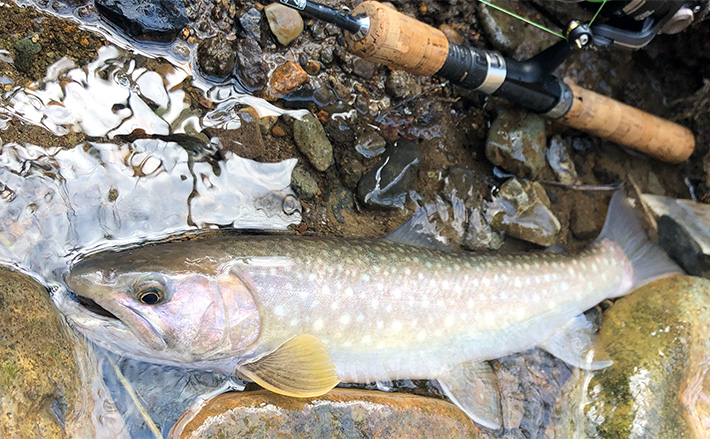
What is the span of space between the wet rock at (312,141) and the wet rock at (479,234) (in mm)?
1125

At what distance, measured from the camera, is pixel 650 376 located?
9.52 feet

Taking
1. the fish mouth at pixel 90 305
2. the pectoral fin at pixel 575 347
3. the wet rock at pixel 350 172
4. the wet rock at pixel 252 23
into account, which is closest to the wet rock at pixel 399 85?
the wet rock at pixel 350 172

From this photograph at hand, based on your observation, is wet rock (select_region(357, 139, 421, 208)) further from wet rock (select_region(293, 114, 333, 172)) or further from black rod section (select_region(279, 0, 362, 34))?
black rod section (select_region(279, 0, 362, 34))

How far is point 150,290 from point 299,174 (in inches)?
45.5

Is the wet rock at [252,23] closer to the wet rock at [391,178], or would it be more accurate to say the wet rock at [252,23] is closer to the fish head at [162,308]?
the wet rock at [391,178]

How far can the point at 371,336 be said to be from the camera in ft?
8.11

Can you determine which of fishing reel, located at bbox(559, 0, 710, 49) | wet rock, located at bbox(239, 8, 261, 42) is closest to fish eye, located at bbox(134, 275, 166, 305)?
wet rock, located at bbox(239, 8, 261, 42)

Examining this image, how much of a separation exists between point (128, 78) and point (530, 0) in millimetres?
2905

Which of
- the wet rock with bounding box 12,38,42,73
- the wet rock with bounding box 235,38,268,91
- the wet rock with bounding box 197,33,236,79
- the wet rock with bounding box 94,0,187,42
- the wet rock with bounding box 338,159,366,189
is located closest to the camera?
the wet rock with bounding box 12,38,42,73

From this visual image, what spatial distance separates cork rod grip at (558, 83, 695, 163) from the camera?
10.5 feet

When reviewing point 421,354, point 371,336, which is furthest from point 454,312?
point 371,336

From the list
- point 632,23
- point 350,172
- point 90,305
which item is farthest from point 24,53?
→ point 632,23

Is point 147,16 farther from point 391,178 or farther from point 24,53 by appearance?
point 391,178

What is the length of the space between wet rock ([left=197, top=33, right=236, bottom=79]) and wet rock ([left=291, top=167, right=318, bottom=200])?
28.7 inches
